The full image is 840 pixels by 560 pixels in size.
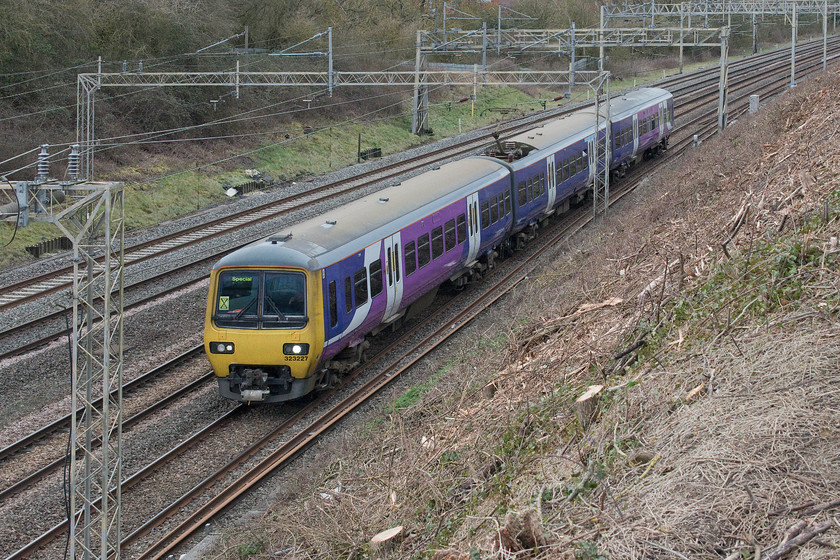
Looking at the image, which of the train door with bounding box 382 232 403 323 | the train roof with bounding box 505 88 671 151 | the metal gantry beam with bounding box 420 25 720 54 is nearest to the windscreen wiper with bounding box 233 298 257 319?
the train door with bounding box 382 232 403 323

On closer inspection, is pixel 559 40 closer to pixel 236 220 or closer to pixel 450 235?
pixel 236 220

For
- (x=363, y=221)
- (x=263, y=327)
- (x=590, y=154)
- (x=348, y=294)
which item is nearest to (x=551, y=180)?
(x=590, y=154)

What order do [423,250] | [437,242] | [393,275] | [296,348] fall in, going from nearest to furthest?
[296,348], [393,275], [423,250], [437,242]

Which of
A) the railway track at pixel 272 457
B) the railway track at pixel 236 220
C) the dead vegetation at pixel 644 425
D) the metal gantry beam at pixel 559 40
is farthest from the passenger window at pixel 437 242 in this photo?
the metal gantry beam at pixel 559 40

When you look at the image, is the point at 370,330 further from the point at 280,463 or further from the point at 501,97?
the point at 501,97

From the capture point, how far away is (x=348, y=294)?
14156mm

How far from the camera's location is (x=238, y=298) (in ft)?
43.8

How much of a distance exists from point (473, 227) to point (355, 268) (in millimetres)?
5443

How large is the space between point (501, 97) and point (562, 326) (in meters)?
44.5

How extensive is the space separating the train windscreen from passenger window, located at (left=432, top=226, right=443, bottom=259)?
466 cm

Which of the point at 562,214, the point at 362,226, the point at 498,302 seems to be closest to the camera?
the point at 362,226

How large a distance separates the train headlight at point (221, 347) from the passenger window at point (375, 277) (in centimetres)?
274

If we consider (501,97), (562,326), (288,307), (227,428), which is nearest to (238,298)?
(288,307)

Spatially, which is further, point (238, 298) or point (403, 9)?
point (403, 9)
